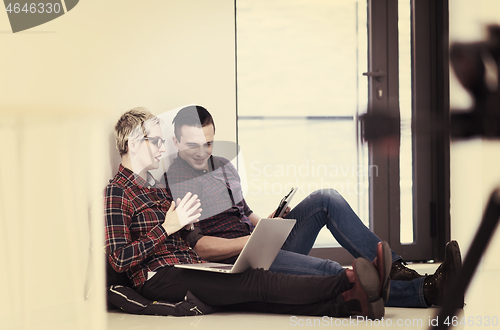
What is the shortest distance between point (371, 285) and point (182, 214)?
62 centimetres

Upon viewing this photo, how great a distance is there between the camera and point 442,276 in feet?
4.25

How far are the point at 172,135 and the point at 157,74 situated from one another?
0.95 feet

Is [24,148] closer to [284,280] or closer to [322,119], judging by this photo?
[284,280]

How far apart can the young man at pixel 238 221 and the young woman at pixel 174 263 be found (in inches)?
3.6

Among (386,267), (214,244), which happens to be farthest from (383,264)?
(214,244)

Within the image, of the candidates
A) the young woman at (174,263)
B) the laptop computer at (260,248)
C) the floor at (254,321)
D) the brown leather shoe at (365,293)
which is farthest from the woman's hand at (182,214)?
the brown leather shoe at (365,293)

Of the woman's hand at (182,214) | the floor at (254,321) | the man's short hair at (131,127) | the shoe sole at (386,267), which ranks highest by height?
the man's short hair at (131,127)

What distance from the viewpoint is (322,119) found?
227 cm

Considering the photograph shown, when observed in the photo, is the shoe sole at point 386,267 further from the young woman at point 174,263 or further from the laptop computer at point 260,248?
the laptop computer at point 260,248

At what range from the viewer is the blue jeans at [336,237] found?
4.65 feet

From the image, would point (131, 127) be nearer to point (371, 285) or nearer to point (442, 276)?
point (371, 285)

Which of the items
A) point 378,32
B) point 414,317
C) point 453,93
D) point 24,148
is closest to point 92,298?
point 24,148

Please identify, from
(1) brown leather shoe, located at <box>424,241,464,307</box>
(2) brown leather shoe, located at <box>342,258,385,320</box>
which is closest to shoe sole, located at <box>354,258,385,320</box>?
(2) brown leather shoe, located at <box>342,258,385,320</box>

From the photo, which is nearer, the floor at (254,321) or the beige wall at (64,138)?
Result: the beige wall at (64,138)
